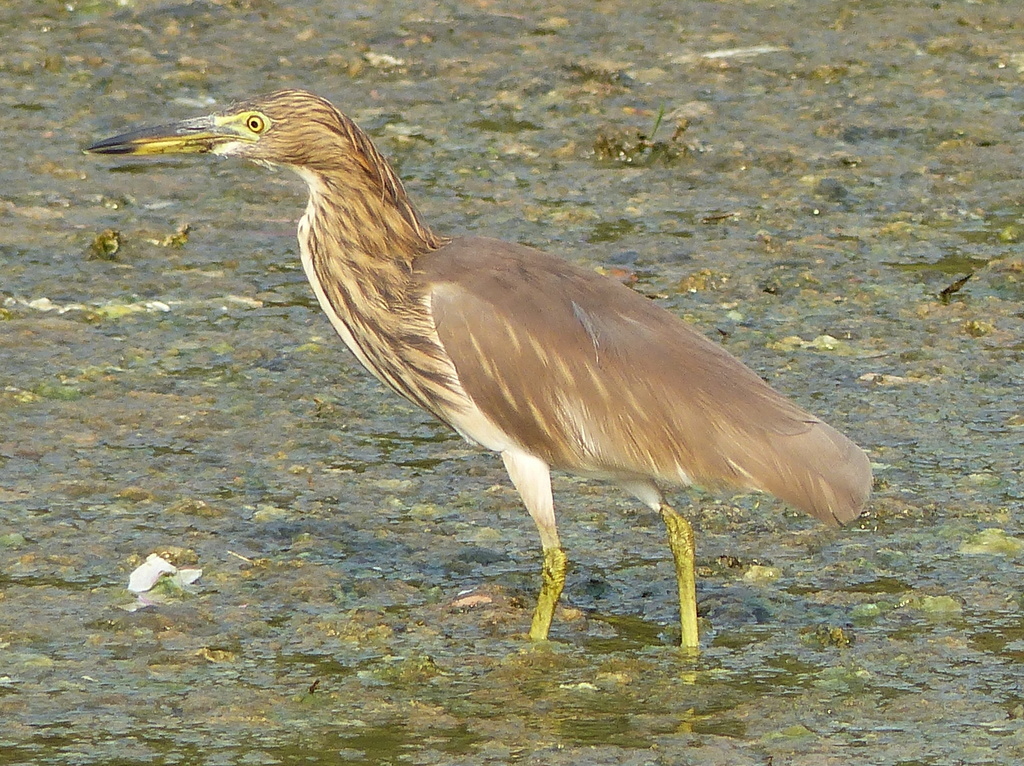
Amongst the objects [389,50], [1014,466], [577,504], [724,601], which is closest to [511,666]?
[724,601]

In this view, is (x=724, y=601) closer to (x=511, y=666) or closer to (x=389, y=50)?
(x=511, y=666)

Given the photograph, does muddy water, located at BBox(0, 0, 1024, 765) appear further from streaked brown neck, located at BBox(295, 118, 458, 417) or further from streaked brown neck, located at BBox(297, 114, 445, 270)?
streaked brown neck, located at BBox(297, 114, 445, 270)

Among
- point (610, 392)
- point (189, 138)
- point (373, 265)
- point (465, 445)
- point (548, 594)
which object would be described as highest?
point (189, 138)

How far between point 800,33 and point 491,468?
5443 mm

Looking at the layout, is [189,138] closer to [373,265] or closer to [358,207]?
[358,207]

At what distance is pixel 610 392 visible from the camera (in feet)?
16.3

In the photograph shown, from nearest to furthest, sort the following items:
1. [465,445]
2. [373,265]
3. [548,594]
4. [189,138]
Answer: [548,594] → [373,265] → [189,138] → [465,445]

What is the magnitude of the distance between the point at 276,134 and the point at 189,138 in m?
0.26

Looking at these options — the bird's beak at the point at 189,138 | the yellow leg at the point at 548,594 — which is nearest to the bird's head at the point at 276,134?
the bird's beak at the point at 189,138

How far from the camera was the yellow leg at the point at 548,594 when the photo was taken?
4.96m

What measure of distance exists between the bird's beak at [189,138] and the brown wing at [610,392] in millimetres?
700

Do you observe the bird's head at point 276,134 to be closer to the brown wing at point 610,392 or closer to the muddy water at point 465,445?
the brown wing at point 610,392

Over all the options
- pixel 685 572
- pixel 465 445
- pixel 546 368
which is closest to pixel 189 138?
pixel 546 368

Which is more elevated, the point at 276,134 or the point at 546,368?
the point at 276,134
